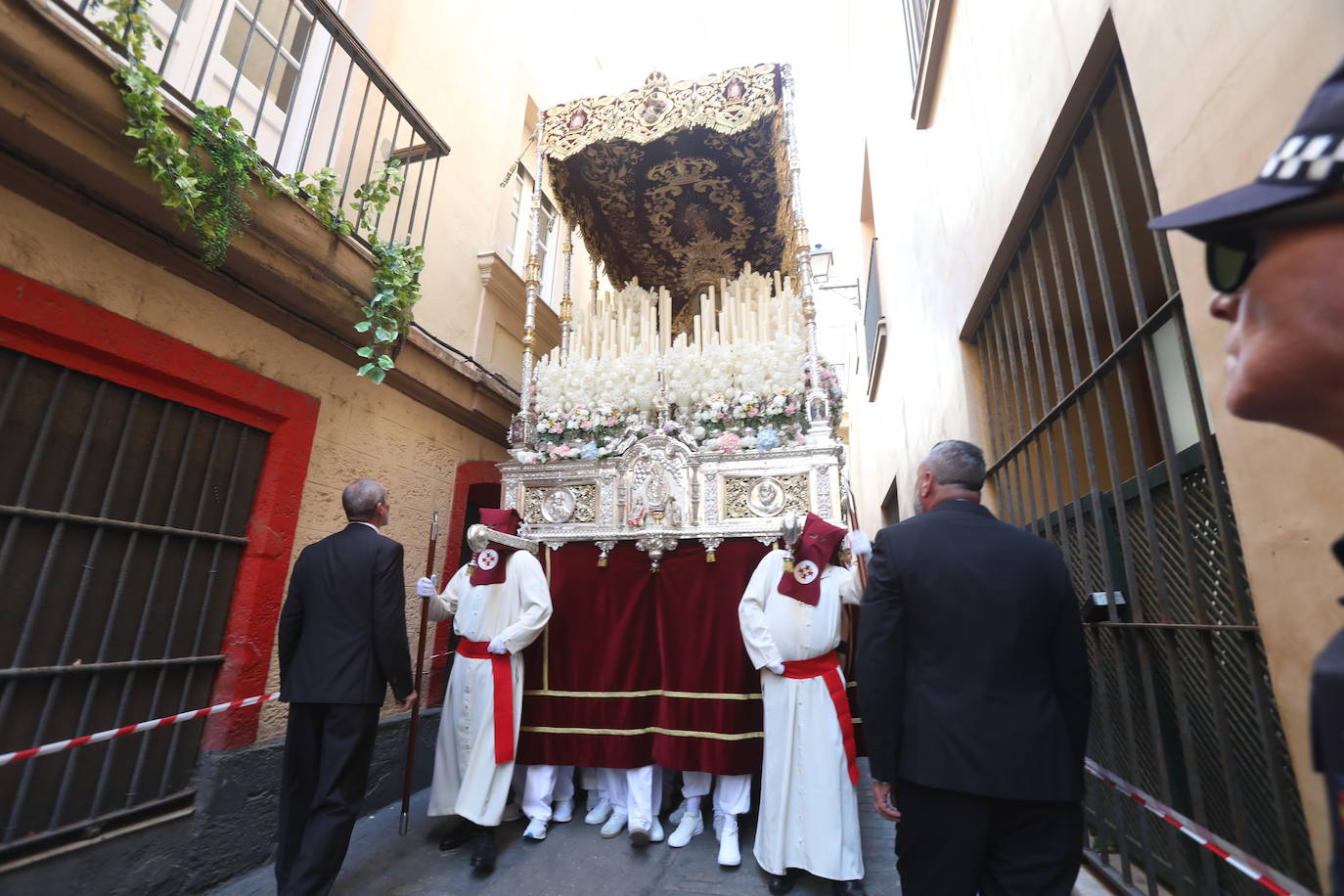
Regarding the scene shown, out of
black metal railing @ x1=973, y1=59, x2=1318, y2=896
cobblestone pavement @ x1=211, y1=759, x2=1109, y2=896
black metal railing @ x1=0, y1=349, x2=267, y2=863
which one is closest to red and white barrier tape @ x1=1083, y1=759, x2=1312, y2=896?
black metal railing @ x1=973, y1=59, x2=1318, y2=896

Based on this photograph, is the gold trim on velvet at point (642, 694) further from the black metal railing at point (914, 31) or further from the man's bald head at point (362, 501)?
the black metal railing at point (914, 31)

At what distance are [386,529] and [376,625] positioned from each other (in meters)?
1.80

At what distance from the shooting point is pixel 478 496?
A: 6.25m

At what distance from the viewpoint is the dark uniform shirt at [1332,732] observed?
62 centimetres

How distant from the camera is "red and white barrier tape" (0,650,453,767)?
2451mm

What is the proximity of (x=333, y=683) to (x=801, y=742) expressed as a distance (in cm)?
238

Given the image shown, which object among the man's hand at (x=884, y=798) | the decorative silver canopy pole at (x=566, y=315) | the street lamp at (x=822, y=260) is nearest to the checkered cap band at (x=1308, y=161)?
the man's hand at (x=884, y=798)

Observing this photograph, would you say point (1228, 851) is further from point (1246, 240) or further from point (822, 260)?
point (822, 260)

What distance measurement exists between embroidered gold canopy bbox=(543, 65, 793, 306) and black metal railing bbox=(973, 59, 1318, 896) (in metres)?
3.18

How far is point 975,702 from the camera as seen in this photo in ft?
6.31

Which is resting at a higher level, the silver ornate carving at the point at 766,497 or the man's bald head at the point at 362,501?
the silver ornate carving at the point at 766,497

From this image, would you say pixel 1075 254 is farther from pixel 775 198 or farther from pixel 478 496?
pixel 478 496

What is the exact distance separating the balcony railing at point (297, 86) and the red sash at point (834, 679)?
12.1 ft

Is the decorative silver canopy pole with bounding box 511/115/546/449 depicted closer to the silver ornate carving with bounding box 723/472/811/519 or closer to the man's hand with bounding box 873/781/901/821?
the silver ornate carving with bounding box 723/472/811/519
